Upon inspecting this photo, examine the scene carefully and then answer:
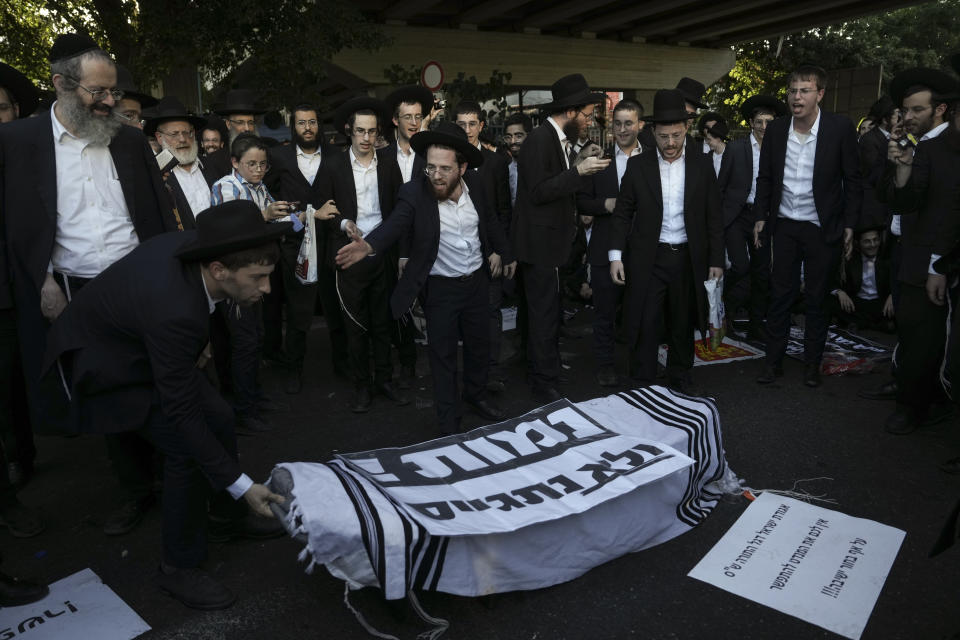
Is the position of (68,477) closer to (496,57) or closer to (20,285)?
(20,285)

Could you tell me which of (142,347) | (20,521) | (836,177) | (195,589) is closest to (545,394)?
(836,177)

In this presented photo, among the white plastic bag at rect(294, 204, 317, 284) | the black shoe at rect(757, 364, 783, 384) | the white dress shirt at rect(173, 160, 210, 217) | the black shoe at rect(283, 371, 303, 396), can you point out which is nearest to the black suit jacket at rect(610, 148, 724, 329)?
the black shoe at rect(757, 364, 783, 384)

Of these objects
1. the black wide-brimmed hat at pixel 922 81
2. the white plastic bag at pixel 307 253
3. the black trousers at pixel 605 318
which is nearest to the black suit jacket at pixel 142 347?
the white plastic bag at pixel 307 253

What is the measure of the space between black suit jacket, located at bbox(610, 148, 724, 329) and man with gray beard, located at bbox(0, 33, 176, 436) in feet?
10.8

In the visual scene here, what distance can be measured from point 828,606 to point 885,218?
4895 millimetres

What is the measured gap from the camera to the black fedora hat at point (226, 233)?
8.91 ft

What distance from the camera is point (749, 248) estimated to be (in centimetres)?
729

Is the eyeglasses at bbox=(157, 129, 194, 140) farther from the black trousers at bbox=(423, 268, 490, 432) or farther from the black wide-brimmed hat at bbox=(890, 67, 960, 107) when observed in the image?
the black wide-brimmed hat at bbox=(890, 67, 960, 107)

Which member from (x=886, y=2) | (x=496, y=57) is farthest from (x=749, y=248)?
(x=886, y=2)

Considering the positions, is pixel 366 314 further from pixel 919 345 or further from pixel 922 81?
pixel 922 81

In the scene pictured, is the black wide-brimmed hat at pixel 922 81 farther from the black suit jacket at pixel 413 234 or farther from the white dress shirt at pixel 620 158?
the black suit jacket at pixel 413 234

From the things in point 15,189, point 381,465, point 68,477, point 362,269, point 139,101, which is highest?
point 139,101

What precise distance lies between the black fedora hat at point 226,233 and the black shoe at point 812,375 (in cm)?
443

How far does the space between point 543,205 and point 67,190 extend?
3031mm
